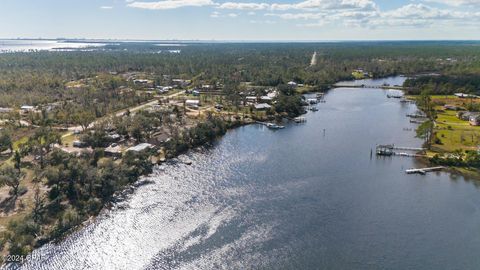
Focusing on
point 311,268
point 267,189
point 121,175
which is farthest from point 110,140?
point 311,268

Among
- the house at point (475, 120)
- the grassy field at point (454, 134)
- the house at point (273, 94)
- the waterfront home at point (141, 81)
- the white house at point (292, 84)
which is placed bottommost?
the grassy field at point (454, 134)

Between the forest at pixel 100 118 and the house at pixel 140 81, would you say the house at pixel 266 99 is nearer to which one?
the forest at pixel 100 118

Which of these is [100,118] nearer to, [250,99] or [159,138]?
[159,138]

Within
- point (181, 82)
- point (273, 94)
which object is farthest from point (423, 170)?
point (181, 82)

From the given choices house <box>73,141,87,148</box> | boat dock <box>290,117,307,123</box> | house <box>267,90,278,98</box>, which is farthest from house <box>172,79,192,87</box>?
house <box>73,141,87,148</box>

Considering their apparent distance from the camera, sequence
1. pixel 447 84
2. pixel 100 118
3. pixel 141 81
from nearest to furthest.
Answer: pixel 100 118, pixel 447 84, pixel 141 81

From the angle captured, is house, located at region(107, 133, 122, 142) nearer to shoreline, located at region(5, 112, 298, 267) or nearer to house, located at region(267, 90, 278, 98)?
shoreline, located at region(5, 112, 298, 267)

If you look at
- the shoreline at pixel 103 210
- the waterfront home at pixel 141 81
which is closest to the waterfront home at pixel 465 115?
the shoreline at pixel 103 210

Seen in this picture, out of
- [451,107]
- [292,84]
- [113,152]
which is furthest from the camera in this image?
[292,84]
